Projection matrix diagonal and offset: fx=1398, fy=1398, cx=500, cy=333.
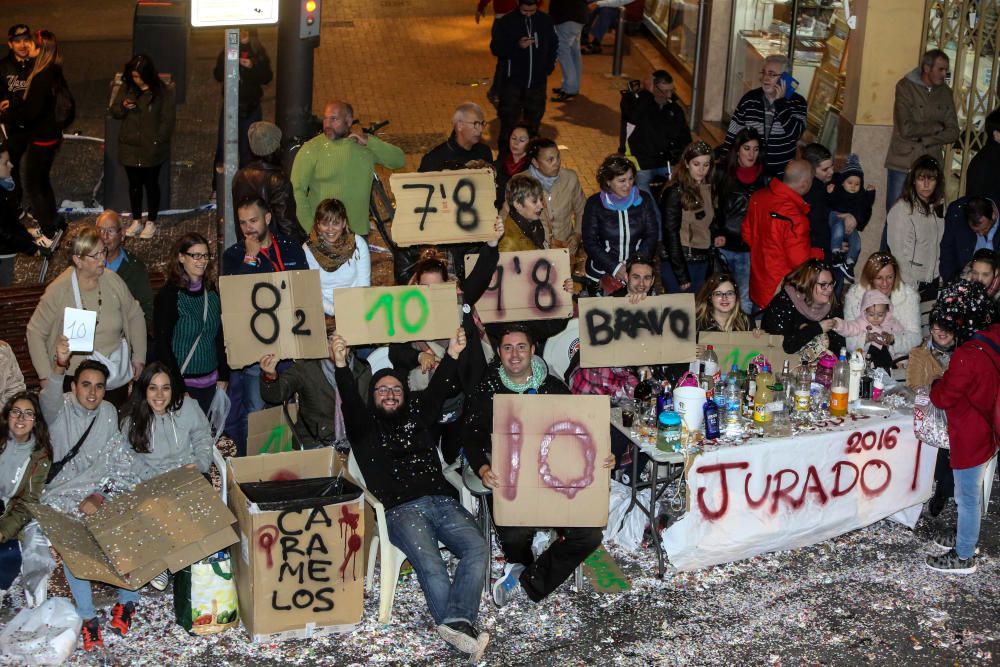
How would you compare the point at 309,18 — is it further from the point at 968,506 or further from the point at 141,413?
the point at 968,506

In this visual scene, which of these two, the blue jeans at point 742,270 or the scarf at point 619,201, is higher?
the scarf at point 619,201

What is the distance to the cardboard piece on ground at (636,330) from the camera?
8641 millimetres

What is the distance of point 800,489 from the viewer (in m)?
8.52

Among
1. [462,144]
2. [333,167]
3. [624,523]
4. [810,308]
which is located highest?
[462,144]

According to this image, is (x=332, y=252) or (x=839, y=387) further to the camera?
(x=332, y=252)

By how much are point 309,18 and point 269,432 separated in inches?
167

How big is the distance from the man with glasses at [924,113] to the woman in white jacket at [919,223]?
60.4 inches

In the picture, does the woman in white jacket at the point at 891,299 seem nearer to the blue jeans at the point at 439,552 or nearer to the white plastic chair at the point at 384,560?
the blue jeans at the point at 439,552

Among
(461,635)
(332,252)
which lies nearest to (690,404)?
(461,635)

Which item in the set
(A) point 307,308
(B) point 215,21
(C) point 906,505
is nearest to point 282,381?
(A) point 307,308

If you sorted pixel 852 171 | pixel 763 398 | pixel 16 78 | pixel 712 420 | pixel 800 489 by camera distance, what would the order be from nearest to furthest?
pixel 712 420, pixel 800 489, pixel 763 398, pixel 852 171, pixel 16 78

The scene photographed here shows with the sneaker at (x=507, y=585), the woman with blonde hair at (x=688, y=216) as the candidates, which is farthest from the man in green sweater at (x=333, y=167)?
the sneaker at (x=507, y=585)

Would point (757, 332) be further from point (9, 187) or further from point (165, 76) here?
point (165, 76)

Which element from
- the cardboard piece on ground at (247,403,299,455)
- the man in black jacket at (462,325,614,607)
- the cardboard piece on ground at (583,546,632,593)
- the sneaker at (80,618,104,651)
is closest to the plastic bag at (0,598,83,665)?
the sneaker at (80,618,104,651)
